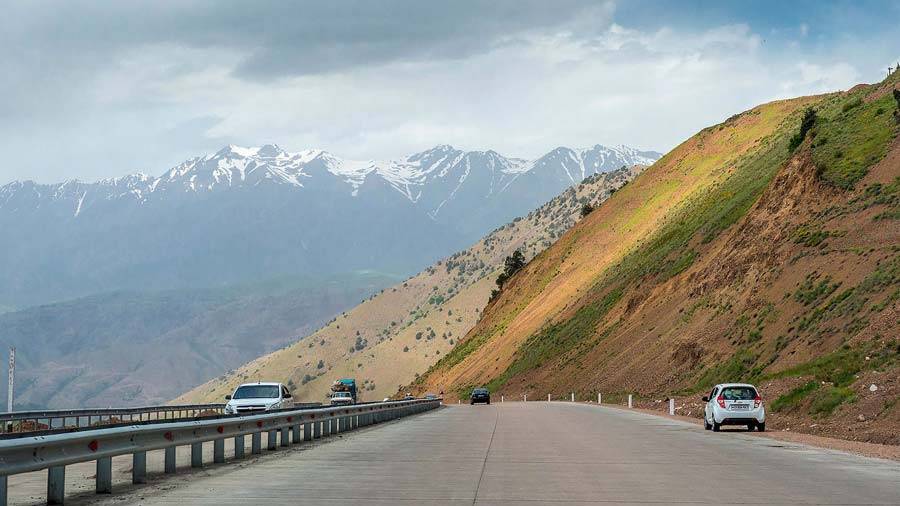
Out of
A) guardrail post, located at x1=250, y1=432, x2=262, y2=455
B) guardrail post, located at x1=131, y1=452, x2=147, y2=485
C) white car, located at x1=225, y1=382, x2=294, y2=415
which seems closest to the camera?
guardrail post, located at x1=131, y1=452, x2=147, y2=485

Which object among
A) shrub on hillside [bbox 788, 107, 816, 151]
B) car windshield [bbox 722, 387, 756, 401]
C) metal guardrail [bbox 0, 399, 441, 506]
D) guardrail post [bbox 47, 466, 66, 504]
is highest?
shrub on hillside [bbox 788, 107, 816, 151]

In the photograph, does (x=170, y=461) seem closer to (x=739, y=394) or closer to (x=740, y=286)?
(x=739, y=394)

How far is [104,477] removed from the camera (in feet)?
47.9

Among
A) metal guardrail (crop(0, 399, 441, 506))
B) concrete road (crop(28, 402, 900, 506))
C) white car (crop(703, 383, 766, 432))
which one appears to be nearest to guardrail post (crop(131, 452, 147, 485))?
metal guardrail (crop(0, 399, 441, 506))

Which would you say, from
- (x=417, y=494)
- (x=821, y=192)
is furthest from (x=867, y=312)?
(x=417, y=494)

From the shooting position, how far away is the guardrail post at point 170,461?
57.1 ft

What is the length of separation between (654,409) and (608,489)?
133ft

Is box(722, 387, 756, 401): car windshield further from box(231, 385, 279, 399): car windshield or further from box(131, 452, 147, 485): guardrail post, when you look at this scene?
box(131, 452, 147, 485): guardrail post

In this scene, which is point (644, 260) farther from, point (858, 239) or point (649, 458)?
point (649, 458)

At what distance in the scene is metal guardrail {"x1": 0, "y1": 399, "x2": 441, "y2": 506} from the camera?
40.3 ft

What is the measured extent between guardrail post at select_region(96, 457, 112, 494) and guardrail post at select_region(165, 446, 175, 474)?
102 inches

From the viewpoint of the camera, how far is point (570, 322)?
94125 millimetres

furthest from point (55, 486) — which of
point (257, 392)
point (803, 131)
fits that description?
point (803, 131)

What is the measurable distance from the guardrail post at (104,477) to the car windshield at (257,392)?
22.6 metres
